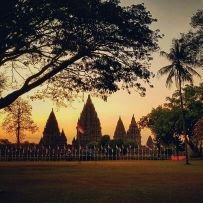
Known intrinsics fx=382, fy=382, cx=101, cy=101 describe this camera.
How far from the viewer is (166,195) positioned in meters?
14.5

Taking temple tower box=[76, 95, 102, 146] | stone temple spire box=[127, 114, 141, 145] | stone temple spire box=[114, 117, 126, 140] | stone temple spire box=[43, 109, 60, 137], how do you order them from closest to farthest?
stone temple spire box=[43, 109, 60, 137]
temple tower box=[76, 95, 102, 146]
stone temple spire box=[114, 117, 126, 140]
stone temple spire box=[127, 114, 141, 145]

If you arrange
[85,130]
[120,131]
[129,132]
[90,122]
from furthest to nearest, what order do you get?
[129,132] → [120,131] → [90,122] → [85,130]

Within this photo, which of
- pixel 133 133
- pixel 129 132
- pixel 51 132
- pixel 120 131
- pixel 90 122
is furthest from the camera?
pixel 129 132

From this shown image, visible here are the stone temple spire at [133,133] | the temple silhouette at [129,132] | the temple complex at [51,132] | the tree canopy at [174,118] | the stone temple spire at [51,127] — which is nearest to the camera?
the tree canopy at [174,118]

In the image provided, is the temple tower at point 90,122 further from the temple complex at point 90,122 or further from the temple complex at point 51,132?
the temple complex at point 51,132

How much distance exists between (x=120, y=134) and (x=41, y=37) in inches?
5868

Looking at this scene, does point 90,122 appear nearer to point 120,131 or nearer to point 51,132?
point 51,132

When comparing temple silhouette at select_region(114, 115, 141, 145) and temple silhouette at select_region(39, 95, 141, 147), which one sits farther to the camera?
temple silhouette at select_region(114, 115, 141, 145)

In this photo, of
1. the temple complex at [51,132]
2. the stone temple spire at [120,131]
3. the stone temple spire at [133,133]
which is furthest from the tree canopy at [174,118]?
the stone temple spire at [133,133]

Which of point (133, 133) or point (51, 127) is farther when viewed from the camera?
point (133, 133)

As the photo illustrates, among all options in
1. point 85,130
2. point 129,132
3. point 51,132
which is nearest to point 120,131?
point 129,132

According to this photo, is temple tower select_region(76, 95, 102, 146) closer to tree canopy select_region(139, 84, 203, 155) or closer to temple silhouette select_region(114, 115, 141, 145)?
temple silhouette select_region(114, 115, 141, 145)

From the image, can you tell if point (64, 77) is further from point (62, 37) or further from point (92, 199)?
point (92, 199)

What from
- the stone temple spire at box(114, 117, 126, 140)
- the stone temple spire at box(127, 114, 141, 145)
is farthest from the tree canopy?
the stone temple spire at box(127, 114, 141, 145)
